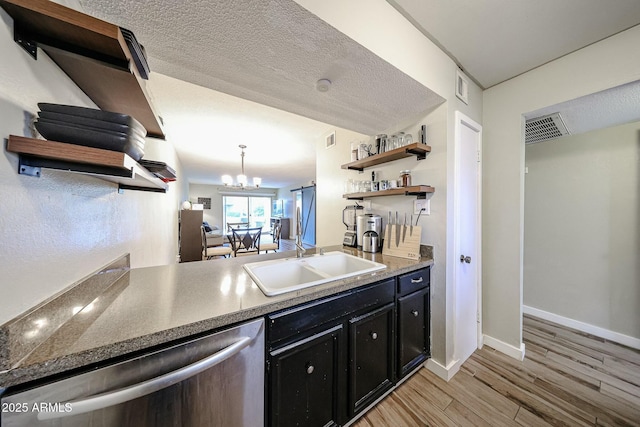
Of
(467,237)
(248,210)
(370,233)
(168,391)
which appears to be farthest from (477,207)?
(248,210)

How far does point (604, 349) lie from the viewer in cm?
193

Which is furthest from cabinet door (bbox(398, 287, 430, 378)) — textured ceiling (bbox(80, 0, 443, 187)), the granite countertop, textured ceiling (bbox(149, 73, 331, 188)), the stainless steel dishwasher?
textured ceiling (bbox(149, 73, 331, 188))

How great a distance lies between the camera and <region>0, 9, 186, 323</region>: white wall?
0.54m

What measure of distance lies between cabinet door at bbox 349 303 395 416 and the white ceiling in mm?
1524

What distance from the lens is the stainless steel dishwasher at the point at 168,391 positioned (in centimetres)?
53

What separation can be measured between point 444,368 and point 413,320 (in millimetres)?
482

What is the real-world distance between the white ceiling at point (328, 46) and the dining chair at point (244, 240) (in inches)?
113

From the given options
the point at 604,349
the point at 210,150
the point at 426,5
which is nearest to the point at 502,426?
the point at 604,349

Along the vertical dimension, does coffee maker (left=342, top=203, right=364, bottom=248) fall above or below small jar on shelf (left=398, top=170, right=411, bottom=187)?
below

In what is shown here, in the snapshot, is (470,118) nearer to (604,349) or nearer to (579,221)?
(579,221)

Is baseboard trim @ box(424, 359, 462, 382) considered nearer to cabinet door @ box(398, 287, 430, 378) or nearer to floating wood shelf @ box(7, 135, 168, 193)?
cabinet door @ box(398, 287, 430, 378)

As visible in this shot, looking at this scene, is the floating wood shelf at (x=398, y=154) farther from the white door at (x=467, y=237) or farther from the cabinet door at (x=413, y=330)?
Answer: the cabinet door at (x=413, y=330)

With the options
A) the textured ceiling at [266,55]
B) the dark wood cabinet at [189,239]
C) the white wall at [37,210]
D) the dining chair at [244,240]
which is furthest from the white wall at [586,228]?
the dark wood cabinet at [189,239]

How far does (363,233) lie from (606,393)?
2019 mm
